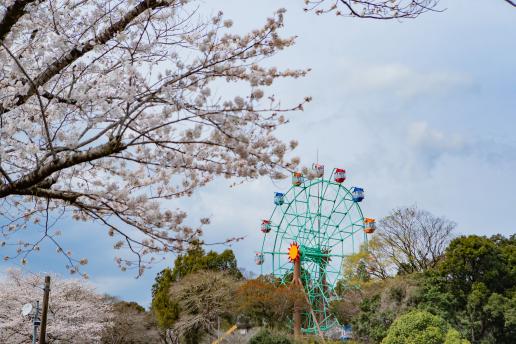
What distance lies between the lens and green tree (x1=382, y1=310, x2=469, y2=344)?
1276 cm

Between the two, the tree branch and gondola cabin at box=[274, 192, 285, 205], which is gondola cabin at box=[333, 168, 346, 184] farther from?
the tree branch

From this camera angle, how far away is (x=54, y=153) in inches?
156

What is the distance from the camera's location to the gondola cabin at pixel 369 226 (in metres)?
21.2

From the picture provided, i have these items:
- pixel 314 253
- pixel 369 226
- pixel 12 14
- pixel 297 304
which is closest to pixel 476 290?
pixel 369 226

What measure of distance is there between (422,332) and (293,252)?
32.9ft

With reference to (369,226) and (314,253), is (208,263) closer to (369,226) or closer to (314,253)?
(314,253)

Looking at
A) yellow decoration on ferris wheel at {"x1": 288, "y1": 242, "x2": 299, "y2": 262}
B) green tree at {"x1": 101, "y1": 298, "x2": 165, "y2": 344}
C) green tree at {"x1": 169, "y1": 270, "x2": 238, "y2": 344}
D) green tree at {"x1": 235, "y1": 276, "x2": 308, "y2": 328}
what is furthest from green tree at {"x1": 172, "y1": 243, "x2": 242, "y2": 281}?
green tree at {"x1": 235, "y1": 276, "x2": 308, "y2": 328}

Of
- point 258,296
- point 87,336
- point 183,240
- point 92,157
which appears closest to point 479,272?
point 258,296

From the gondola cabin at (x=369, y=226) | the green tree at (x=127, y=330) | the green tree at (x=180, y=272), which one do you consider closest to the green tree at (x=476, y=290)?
the gondola cabin at (x=369, y=226)

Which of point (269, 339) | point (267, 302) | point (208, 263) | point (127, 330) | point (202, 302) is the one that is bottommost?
point (269, 339)

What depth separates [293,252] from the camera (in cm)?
2272

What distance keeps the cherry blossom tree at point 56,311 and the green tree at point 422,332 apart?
10.1 metres

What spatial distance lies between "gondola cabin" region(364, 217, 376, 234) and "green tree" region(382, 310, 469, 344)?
7364 millimetres

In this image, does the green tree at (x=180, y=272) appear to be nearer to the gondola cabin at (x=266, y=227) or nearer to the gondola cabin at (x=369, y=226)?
the gondola cabin at (x=266, y=227)
